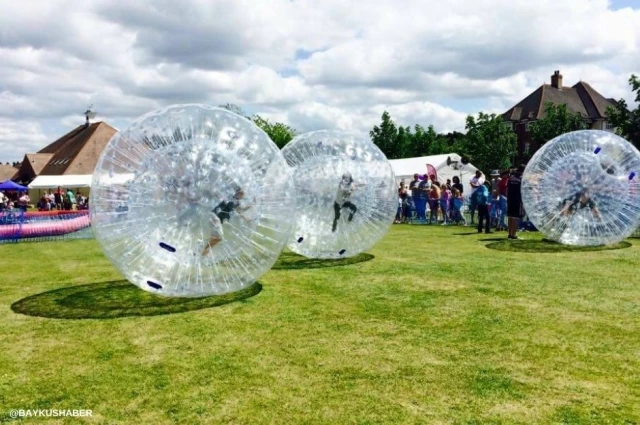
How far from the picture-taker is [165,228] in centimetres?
708

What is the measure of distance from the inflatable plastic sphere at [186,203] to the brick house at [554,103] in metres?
63.0

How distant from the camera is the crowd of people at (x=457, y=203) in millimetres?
17938

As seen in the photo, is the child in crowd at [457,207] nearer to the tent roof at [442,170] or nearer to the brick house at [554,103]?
the tent roof at [442,170]

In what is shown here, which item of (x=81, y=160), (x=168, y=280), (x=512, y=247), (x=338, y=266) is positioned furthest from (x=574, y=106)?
(x=168, y=280)

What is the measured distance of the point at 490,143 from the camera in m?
52.3

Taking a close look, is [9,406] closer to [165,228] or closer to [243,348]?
[243,348]

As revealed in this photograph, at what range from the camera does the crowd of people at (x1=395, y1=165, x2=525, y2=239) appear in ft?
58.9

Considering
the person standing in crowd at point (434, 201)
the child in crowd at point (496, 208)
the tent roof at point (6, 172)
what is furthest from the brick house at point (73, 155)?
the child in crowd at point (496, 208)


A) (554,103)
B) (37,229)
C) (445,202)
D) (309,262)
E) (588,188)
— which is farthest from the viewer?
(554,103)

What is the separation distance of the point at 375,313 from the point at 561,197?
7003mm

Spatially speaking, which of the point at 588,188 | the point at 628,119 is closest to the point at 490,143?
the point at 628,119

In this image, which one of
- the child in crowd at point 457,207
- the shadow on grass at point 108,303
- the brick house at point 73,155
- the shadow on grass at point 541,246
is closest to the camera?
the shadow on grass at point 108,303

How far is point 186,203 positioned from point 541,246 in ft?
31.4

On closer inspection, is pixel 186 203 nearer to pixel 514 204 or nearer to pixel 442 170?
pixel 514 204
